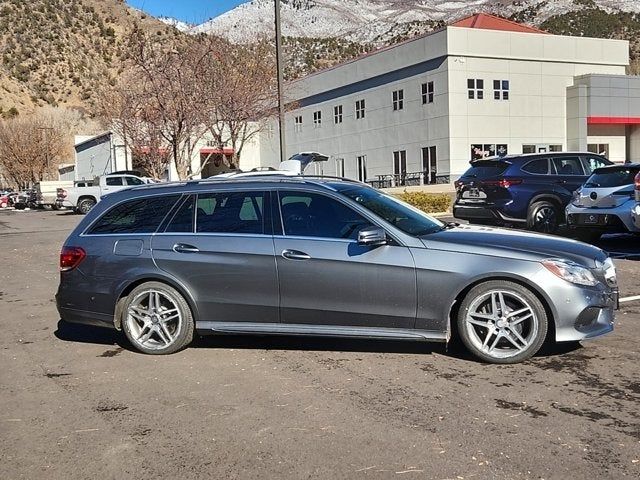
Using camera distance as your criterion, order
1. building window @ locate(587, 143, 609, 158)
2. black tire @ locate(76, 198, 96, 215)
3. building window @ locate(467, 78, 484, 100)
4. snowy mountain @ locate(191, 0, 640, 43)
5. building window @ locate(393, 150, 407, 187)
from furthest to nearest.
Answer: snowy mountain @ locate(191, 0, 640, 43) < building window @ locate(587, 143, 609, 158) < building window @ locate(393, 150, 407, 187) < building window @ locate(467, 78, 484, 100) < black tire @ locate(76, 198, 96, 215)

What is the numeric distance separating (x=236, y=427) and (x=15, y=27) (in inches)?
3290

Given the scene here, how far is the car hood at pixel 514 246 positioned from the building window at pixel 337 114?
4537 cm

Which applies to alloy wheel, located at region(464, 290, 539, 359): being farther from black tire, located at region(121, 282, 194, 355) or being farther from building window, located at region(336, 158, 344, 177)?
building window, located at region(336, 158, 344, 177)

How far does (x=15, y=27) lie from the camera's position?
76.8 meters

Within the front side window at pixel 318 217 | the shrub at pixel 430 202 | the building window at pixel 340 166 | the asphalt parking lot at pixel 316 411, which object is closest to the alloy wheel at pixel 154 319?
the asphalt parking lot at pixel 316 411

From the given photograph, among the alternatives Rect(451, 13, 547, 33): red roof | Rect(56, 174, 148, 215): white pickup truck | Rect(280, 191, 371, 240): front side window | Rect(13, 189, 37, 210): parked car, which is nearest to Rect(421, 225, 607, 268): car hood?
Rect(280, 191, 371, 240): front side window

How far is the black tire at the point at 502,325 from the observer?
5.54 metres

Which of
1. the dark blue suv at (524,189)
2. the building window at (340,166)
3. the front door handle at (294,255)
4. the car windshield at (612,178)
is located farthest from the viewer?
the building window at (340,166)

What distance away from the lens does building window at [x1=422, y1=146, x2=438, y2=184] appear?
42.2m

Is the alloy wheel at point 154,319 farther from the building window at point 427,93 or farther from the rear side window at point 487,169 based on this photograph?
the building window at point 427,93

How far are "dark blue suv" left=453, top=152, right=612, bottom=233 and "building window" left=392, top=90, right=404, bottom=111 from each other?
3125 cm

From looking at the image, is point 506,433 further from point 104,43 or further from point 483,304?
point 104,43

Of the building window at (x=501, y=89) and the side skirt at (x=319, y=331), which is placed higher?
the building window at (x=501, y=89)

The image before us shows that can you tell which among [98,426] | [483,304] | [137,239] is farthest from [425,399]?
[137,239]
